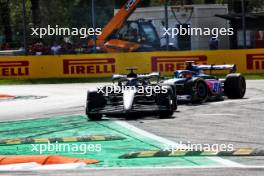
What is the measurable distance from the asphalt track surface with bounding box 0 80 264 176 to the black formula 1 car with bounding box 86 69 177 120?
252mm

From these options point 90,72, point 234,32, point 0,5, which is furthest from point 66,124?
point 0,5

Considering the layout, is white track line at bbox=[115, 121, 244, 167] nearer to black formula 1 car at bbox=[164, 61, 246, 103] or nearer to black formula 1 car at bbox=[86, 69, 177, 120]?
black formula 1 car at bbox=[86, 69, 177, 120]

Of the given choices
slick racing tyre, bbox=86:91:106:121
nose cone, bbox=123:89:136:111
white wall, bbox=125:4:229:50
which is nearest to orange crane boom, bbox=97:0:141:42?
white wall, bbox=125:4:229:50

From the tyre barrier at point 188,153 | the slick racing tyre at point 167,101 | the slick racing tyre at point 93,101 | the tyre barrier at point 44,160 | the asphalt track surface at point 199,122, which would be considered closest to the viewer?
the asphalt track surface at point 199,122

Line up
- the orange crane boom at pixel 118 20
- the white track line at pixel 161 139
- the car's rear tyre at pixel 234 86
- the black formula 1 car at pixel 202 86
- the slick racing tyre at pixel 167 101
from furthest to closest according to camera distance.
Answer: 1. the orange crane boom at pixel 118 20
2. the car's rear tyre at pixel 234 86
3. the black formula 1 car at pixel 202 86
4. the slick racing tyre at pixel 167 101
5. the white track line at pixel 161 139

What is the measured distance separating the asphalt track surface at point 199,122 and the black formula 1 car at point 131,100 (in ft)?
0.83

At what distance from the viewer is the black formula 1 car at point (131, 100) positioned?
1380 centimetres

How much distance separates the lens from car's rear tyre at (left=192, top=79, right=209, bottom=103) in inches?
653

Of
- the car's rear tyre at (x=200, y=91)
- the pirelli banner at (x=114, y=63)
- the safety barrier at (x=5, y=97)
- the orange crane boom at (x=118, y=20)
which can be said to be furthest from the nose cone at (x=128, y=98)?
the orange crane boom at (x=118, y=20)

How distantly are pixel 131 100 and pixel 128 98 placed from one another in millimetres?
74

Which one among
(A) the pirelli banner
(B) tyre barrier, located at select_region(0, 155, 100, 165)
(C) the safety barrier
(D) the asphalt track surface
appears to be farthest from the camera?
(A) the pirelli banner

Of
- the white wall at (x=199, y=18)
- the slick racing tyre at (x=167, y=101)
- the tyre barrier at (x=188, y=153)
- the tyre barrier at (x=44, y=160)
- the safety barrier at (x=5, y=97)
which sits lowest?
the safety barrier at (x=5, y=97)

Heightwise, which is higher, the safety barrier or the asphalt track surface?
the asphalt track surface

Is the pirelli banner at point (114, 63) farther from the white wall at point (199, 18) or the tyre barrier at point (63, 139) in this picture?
the tyre barrier at point (63, 139)
